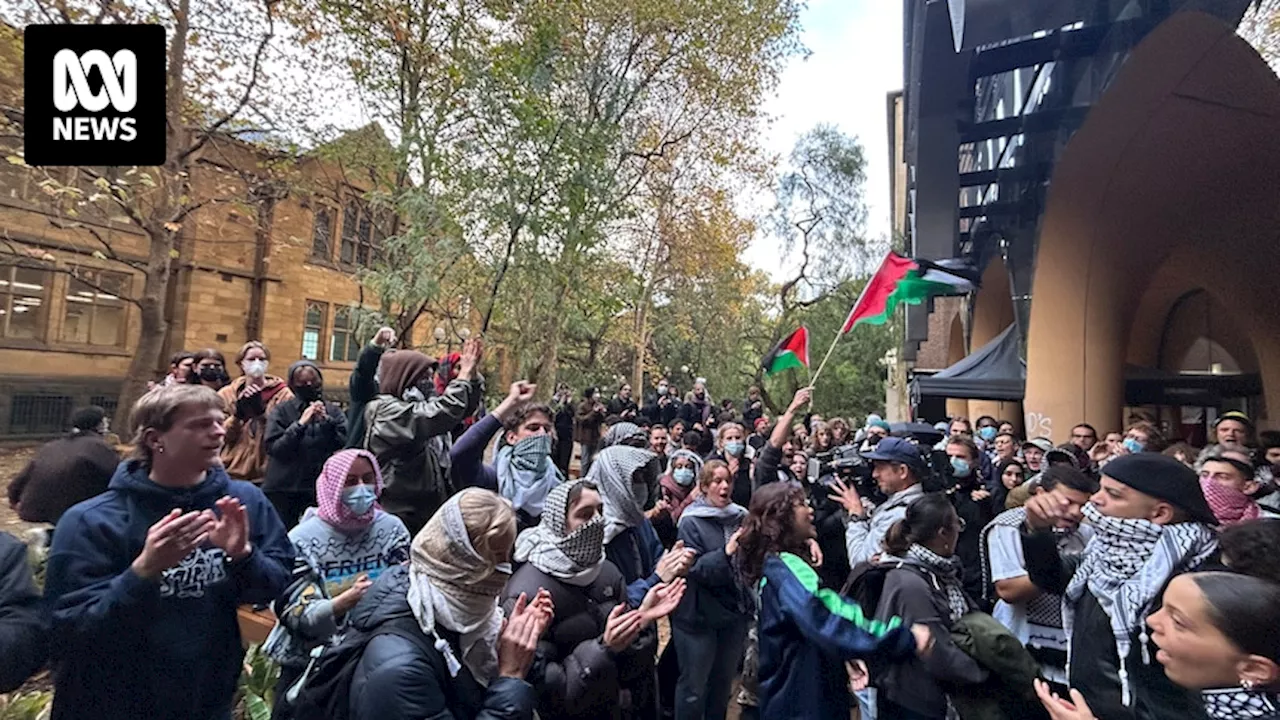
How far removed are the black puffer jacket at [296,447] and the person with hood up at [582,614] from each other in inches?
80.4

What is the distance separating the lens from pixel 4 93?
12.6 m

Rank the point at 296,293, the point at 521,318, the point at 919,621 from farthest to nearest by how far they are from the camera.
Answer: the point at 296,293 < the point at 521,318 < the point at 919,621

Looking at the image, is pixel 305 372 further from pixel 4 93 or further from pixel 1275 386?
pixel 4 93

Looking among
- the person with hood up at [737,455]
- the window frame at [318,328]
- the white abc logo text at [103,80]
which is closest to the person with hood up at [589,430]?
the person with hood up at [737,455]

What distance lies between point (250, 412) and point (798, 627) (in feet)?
12.3

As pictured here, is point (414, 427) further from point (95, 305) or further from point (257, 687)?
point (95, 305)

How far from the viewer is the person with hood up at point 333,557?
2379 millimetres

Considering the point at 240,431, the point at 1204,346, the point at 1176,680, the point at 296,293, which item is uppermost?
the point at 296,293

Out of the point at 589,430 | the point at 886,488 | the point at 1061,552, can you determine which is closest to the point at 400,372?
the point at 886,488

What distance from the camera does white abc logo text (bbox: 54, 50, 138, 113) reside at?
445 cm

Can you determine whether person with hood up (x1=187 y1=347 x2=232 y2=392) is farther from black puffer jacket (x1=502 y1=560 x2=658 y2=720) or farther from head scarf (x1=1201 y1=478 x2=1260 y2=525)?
head scarf (x1=1201 y1=478 x2=1260 y2=525)

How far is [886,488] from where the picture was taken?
12.2 ft

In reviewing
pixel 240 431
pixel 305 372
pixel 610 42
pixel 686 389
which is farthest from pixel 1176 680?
pixel 686 389

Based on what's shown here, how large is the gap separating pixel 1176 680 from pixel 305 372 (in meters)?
4.44
